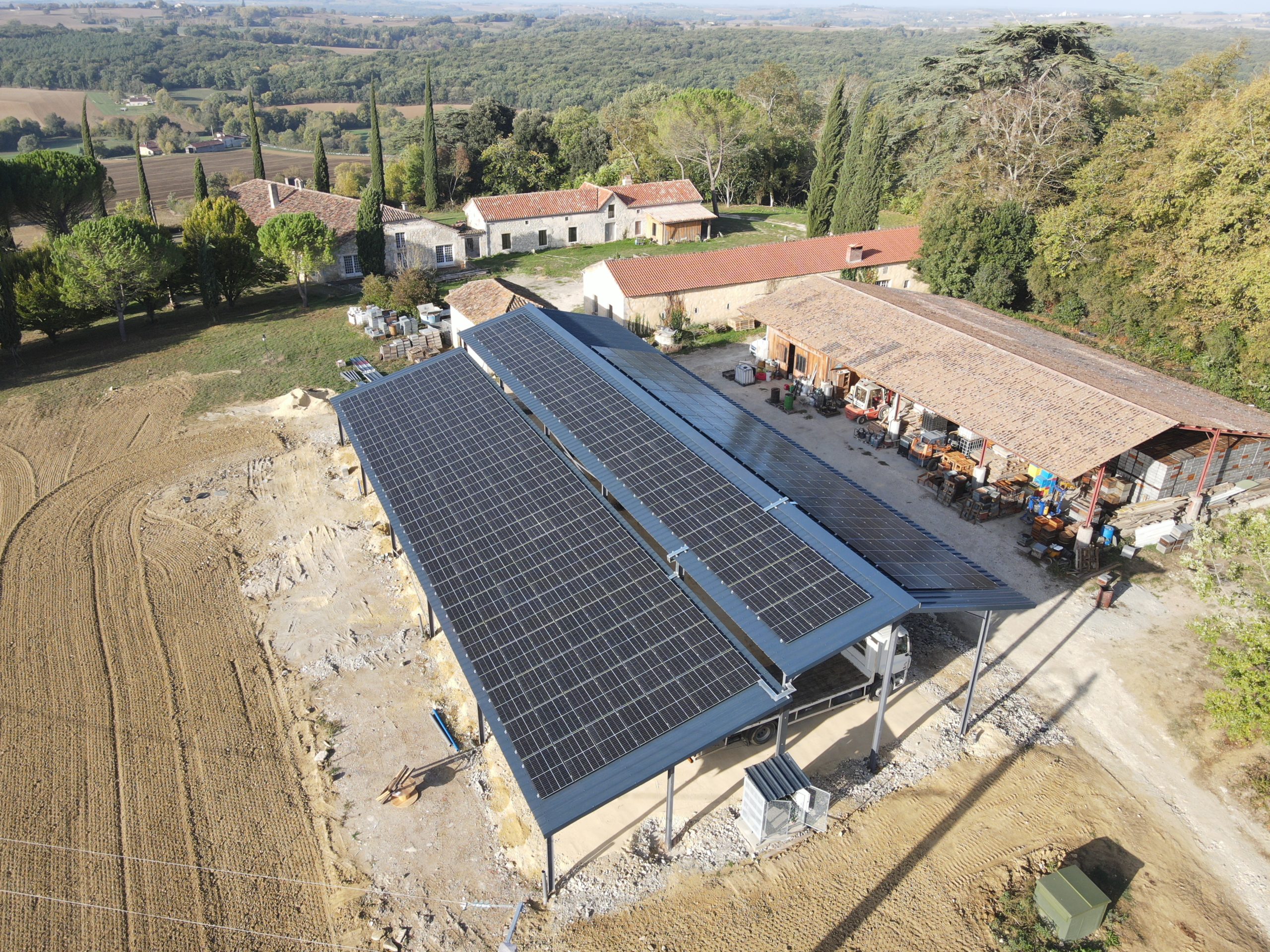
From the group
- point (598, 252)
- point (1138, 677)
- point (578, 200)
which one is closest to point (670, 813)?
point (1138, 677)

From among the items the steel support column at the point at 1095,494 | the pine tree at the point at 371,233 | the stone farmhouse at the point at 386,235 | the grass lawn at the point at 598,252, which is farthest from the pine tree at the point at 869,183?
the steel support column at the point at 1095,494

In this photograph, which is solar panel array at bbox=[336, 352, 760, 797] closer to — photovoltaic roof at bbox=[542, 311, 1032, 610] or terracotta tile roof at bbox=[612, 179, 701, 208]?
photovoltaic roof at bbox=[542, 311, 1032, 610]

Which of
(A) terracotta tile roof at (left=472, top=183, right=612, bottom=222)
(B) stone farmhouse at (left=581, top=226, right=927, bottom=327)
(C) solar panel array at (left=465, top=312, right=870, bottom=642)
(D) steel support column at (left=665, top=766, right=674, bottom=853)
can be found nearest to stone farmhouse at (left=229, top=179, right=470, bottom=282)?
(A) terracotta tile roof at (left=472, top=183, right=612, bottom=222)

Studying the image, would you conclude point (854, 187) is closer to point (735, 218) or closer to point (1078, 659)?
point (735, 218)

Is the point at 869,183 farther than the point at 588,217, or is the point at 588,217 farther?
the point at 588,217

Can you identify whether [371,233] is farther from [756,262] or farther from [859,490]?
[859,490]

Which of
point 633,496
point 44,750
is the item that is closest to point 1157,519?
point 633,496

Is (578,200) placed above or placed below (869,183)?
below

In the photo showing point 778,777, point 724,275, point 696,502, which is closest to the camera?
point 778,777

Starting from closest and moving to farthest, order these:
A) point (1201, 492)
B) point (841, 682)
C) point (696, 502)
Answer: point (841, 682) → point (696, 502) → point (1201, 492)
